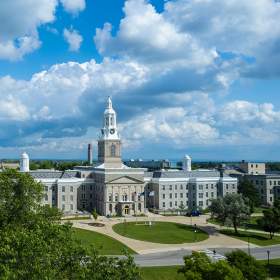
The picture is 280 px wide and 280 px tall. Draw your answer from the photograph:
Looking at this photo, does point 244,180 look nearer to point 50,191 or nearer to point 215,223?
point 215,223

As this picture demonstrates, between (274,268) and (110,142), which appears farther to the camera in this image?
(110,142)

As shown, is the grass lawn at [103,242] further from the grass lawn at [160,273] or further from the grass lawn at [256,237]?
the grass lawn at [256,237]

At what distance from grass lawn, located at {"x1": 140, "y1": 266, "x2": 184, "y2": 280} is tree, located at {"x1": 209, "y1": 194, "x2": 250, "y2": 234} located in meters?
27.2

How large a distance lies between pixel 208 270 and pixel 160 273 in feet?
67.8

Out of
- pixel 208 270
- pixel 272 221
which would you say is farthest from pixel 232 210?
pixel 208 270

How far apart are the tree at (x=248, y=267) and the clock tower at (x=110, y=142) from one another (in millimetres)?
71793

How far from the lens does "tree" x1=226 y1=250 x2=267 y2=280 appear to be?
36.3 m

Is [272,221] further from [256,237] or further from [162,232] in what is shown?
[162,232]

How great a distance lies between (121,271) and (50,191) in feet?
265

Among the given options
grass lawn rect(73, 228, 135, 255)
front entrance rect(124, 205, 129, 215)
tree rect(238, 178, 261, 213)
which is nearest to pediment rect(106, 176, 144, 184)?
front entrance rect(124, 205, 129, 215)

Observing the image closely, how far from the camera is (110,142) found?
352 ft

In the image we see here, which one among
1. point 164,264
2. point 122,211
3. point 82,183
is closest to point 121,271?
point 164,264

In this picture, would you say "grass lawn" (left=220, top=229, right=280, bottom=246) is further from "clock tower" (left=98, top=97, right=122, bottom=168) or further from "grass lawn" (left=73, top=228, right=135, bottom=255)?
"clock tower" (left=98, top=97, right=122, bottom=168)

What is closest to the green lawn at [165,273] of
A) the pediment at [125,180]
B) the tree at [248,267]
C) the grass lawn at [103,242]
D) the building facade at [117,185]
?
the grass lawn at [103,242]
